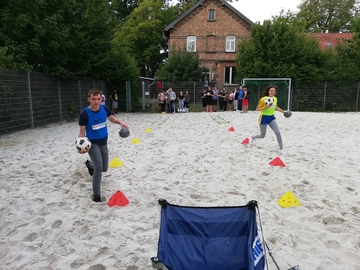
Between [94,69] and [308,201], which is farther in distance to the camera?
[94,69]

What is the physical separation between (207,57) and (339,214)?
32.6 m

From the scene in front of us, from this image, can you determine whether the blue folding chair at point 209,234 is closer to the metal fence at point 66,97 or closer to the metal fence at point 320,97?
the metal fence at point 66,97

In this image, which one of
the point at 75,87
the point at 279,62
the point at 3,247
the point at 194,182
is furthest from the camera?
Result: the point at 279,62

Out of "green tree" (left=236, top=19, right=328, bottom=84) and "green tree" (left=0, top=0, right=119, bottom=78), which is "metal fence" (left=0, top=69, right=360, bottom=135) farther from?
"green tree" (left=236, top=19, right=328, bottom=84)

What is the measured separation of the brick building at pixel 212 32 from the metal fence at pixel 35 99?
19542 mm

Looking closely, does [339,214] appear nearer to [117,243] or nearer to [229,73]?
[117,243]

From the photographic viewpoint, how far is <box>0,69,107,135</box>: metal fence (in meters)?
11.6

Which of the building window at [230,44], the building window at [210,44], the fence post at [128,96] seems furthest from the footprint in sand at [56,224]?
the building window at [230,44]

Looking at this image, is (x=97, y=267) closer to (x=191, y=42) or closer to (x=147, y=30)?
(x=191, y=42)

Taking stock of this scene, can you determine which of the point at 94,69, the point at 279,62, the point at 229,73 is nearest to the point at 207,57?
the point at 229,73

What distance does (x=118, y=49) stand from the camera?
22.8m

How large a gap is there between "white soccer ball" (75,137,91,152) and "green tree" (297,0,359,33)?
55.2m

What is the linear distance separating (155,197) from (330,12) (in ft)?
197

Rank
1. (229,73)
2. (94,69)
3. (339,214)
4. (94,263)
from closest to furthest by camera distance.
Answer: (94,263)
(339,214)
(94,69)
(229,73)
